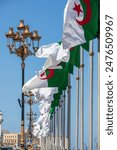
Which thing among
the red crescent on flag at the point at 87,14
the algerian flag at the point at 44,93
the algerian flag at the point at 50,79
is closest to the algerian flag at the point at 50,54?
the algerian flag at the point at 50,79

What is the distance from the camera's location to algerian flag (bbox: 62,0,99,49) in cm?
1244

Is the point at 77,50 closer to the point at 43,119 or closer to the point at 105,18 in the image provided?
the point at 105,18

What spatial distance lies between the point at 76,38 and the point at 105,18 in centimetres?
199

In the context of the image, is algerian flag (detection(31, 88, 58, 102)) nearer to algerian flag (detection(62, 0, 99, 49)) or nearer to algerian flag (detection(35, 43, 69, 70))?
algerian flag (detection(35, 43, 69, 70))

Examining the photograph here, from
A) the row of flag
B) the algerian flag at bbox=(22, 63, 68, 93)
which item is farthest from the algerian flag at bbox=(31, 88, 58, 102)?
the algerian flag at bbox=(22, 63, 68, 93)

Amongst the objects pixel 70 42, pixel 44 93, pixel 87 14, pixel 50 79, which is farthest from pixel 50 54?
pixel 44 93

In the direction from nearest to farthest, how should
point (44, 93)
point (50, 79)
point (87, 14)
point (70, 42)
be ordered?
point (70, 42)
point (87, 14)
point (50, 79)
point (44, 93)

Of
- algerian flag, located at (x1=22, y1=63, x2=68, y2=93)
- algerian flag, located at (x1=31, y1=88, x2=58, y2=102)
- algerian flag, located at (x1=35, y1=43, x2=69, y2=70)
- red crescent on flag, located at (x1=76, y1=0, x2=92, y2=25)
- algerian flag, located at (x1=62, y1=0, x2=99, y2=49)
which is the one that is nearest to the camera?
algerian flag, located at (x1=62, y1=0, x2=99, y2=49)

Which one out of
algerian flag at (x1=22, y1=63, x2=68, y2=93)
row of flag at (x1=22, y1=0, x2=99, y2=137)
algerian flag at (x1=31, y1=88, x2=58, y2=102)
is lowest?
algerian flag at (x1=31, y1=88, x2=58, y2=102)

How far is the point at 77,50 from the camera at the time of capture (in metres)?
17.6

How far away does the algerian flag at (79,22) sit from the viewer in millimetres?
12438

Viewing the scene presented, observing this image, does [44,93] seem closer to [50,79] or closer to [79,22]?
[50,79]

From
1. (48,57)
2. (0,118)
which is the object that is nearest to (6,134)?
(0,118)

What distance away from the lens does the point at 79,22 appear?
12.6 m
